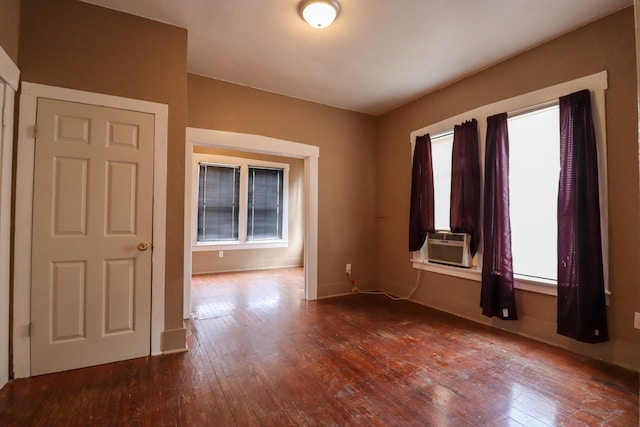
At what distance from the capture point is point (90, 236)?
7.27 feet

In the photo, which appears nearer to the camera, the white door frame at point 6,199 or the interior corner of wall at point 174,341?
the white door frame at point 6,199

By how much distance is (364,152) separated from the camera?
4.64 meters

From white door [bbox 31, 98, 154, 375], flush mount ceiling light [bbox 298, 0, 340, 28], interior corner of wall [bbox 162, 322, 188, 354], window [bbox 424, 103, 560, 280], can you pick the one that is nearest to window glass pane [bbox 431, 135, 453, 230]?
window [bbox 424, 103, 560, 280]

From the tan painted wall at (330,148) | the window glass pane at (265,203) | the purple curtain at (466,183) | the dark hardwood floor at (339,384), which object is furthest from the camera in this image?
the window glass pane at (265,203)

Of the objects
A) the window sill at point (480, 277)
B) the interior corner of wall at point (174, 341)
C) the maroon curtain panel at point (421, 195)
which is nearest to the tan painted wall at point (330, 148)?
the maroon curtain panel at point (421, 195)

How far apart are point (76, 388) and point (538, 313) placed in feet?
12.3

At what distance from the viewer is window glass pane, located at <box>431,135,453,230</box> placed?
371cm

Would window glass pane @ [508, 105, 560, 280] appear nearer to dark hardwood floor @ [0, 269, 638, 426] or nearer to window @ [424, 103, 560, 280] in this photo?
window @ [424, 103, 560, 280]

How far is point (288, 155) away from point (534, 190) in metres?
2.85

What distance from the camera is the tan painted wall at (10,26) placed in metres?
1.87

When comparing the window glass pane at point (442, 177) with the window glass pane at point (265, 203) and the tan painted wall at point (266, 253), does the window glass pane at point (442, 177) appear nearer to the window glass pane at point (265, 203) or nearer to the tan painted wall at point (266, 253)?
the tan painted wall at point (266, 253)

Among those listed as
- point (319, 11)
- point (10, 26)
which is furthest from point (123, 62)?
point (319, 11)

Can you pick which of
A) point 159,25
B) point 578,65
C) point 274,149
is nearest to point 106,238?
point 159,25

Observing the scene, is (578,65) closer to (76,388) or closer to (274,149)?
(274,149)
